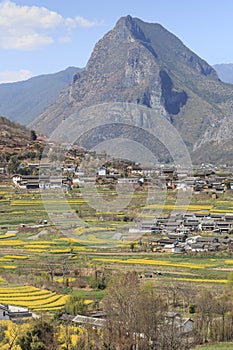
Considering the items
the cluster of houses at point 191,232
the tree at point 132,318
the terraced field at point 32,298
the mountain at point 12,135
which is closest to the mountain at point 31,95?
the mountain at point 12,135

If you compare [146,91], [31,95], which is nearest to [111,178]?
[146,91]

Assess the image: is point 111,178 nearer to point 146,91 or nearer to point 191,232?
point 191,232

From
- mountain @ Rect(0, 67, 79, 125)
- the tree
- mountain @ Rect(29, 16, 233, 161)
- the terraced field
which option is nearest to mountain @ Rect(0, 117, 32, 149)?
the terraced field

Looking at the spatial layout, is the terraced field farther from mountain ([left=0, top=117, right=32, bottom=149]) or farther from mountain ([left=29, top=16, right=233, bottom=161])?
mountain ([left=29, top=16, right=233, bottom=161])

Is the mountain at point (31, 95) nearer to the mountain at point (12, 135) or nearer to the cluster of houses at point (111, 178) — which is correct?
the mountain at point (12, 135)

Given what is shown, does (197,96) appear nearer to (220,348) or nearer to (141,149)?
(141,149)

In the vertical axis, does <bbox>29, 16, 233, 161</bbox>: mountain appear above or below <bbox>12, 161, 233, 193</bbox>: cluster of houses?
above
